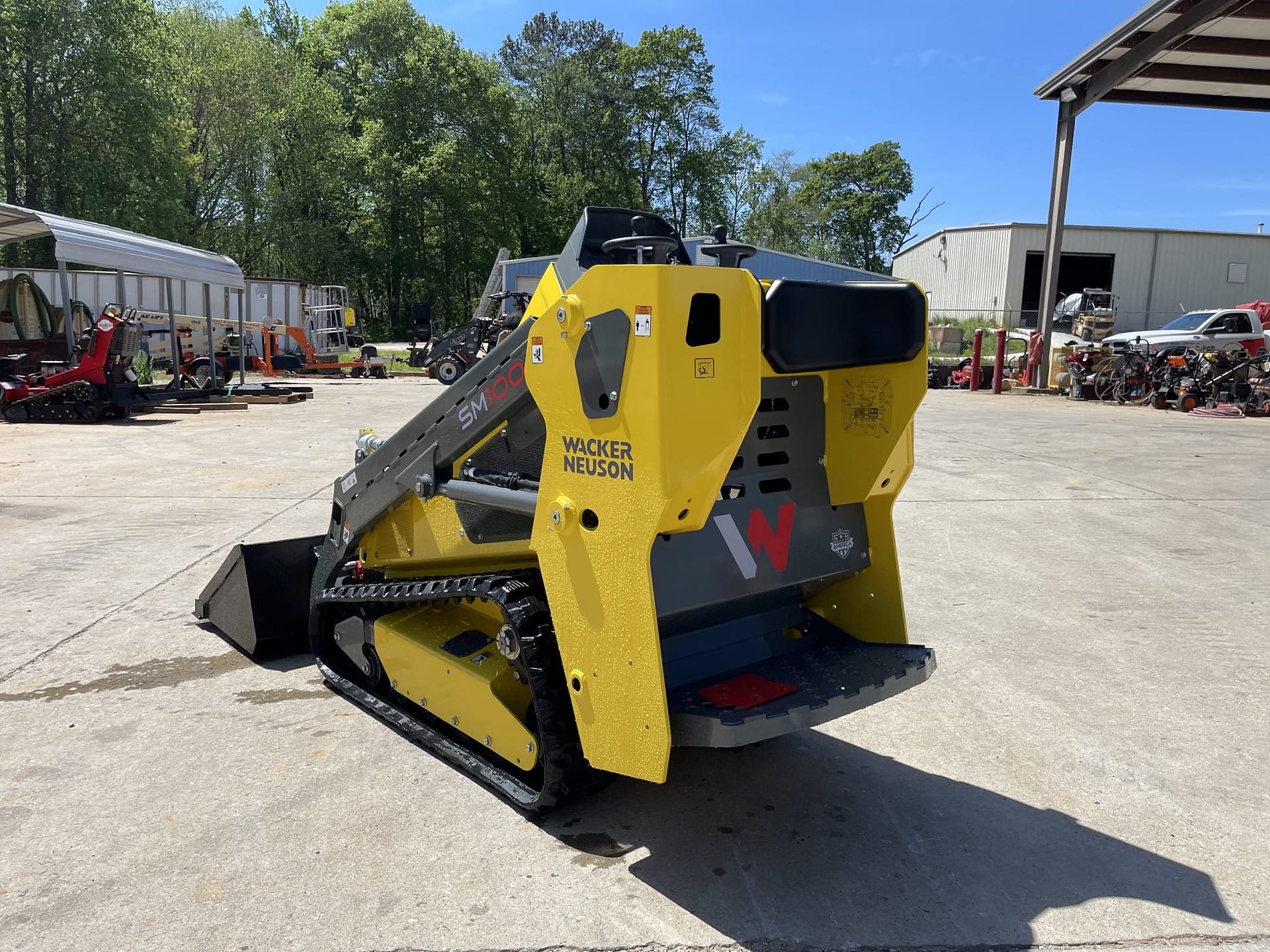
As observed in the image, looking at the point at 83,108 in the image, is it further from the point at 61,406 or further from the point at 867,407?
the point at 867,407

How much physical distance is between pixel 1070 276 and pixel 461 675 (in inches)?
1782

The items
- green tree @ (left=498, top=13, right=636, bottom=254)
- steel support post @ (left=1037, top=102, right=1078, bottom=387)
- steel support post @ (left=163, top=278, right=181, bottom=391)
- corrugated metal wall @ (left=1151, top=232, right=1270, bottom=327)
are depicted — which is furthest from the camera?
green tree @ (left=498, top=13, right=636, bottom=254)

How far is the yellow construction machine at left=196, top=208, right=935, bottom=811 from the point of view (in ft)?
7.69

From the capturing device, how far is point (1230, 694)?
4043 millimetres

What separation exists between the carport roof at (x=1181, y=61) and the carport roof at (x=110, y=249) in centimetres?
1845

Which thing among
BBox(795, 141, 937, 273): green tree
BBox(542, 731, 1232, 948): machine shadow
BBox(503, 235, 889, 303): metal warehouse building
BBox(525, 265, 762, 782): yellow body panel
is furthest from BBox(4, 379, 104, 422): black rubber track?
BBox(795, 141, 937, 273): green tree

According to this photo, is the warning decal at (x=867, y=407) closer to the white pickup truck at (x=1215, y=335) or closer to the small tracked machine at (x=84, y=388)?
the small tracked machine at (x=84, y=388)

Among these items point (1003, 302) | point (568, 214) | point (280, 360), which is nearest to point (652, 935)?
point (280, 360)

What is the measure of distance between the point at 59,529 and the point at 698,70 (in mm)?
51386

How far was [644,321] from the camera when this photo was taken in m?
2.28

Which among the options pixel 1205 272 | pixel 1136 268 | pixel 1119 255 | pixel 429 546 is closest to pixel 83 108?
pixel 429 546

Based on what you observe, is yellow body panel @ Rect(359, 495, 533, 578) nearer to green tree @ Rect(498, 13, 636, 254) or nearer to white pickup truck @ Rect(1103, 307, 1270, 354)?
white pickup truck @ Rect(1103, 307, 1270, 354)

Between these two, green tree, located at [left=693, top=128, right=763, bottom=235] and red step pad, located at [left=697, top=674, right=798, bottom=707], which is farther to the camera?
green tree, located at [left=693, top=128, right=763, bottom=235]

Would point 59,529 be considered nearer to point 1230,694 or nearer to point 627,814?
point 627,814
